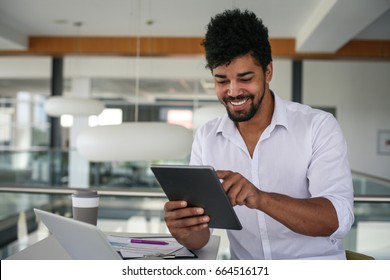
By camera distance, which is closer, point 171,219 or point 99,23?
point 171,219

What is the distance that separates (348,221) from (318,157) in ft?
0.75

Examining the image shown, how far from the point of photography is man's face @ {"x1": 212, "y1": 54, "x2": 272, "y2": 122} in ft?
5.14

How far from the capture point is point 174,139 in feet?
8.18

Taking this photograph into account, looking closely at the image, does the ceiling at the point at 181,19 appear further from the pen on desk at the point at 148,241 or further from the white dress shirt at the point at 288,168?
the pen on desk at the point at 148,241

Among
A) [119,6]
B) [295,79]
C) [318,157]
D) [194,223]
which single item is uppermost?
[119,6]

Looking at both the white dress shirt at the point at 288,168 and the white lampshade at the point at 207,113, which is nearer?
the white dress shirt at the point at 288,168

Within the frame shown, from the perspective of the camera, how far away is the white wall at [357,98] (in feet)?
29.1

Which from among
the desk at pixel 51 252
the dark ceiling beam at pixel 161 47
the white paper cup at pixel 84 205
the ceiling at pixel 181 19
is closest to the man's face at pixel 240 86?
the desk at pixel 51 252

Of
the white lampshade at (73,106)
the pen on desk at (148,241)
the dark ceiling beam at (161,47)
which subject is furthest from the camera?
the dark ceiling beam at (161,47)

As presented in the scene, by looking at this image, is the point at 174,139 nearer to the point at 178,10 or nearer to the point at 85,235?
the point at 85,235

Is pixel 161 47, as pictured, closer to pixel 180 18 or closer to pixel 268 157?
pixel 180 18

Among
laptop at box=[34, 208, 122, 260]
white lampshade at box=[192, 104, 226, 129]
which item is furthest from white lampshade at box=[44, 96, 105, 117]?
laptop at box=[34, 208, 122, 260]

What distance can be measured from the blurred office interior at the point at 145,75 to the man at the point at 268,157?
7.55 feet

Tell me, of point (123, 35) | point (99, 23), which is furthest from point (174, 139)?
point (123, 35)
